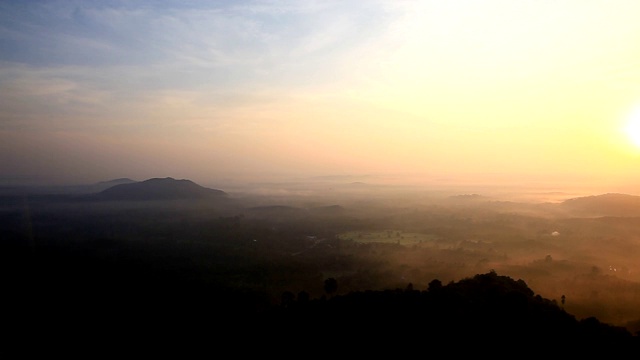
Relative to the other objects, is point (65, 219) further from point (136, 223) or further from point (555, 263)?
point (555, 263)

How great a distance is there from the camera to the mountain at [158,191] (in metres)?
184

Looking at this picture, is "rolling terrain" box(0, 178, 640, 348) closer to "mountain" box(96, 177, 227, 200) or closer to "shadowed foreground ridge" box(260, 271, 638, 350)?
"shadowed foreground ridge" box(260, 271, 638, 350)

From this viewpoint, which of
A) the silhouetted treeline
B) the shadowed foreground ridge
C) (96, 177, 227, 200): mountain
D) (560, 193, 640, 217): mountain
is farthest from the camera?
(96, 177, 227, 200): mountain

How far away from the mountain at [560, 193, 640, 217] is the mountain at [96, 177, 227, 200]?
160 metres

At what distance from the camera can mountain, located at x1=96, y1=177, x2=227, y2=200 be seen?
603 ft

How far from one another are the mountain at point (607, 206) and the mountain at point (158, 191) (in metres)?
160

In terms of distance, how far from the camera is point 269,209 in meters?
150

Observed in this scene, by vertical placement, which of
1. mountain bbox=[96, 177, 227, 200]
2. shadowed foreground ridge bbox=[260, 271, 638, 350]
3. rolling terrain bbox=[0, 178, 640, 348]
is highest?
mountain bbox=[96, 177, 227, 200]

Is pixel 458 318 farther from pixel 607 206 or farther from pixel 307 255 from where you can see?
pixel 607 206

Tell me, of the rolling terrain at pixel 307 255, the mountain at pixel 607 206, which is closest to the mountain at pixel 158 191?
the rolling terrain at pixel 307 255

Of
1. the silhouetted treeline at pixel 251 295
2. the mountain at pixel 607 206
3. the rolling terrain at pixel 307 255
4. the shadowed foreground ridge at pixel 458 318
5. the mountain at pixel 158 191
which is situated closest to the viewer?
the shadowed foreground ridge at pixel 458 318

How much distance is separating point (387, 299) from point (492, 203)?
14567 cm

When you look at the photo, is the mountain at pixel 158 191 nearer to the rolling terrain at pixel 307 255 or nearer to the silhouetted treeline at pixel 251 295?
the rolling terrain at pixel 307 255

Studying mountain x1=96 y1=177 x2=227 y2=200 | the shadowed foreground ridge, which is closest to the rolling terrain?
the shadowed foreground ridge
